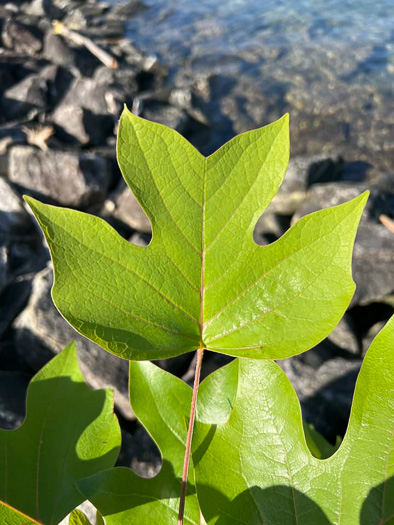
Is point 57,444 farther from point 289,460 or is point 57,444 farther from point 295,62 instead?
point 295,62

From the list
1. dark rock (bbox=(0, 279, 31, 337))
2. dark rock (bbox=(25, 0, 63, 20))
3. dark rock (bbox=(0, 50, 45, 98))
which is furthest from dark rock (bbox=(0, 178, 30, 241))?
dark rock (bbox=(25, 0, 63, 20))

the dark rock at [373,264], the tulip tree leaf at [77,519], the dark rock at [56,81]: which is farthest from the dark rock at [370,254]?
the dark rock at [56,81]

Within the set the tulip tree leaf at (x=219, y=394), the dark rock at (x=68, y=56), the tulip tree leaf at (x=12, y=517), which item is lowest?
the dark rock at (x=68, y=56)

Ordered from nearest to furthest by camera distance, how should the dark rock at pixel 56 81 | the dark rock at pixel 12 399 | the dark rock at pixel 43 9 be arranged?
the dark rock at pixel 12 399, the dark rock at pixel 56 81, the dark rock at pixel 43 9

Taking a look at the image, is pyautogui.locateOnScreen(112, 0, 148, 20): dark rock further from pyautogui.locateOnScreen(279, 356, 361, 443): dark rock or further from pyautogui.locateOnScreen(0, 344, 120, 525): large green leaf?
pyautogui.locateOnScreen(0, 344, 120, 525): large green leaf

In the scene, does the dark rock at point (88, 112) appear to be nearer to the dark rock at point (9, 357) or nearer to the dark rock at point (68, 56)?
the dark rock at point (68, 56)

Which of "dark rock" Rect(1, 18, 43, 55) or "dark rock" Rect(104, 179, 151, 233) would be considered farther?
"dark rock" Rect(1, 18, 43, 55)
